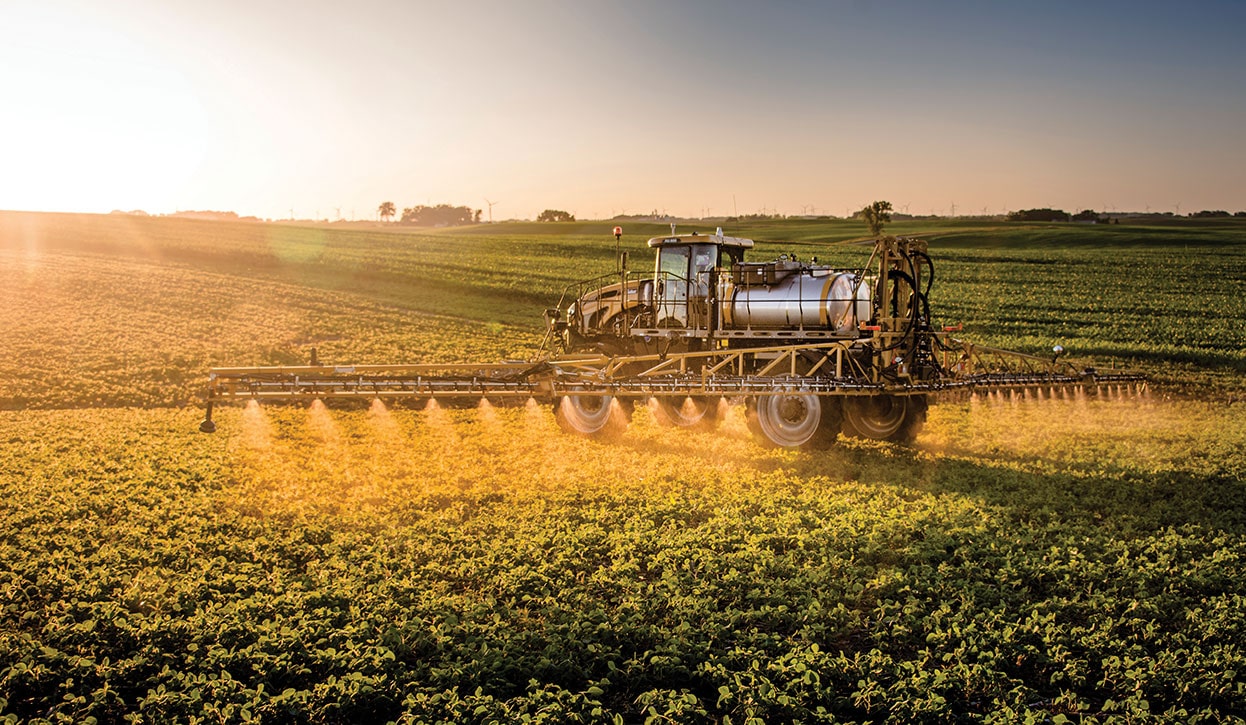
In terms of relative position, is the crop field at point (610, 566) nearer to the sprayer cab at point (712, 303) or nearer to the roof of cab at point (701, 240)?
the sprayer cab at point (712, 303)

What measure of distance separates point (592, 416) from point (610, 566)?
772 cm

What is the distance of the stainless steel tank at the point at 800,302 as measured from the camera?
16.3m

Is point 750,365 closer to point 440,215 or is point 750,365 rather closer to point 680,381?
point 680,381

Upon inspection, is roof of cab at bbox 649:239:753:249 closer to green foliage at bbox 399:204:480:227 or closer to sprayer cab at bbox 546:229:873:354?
sprayer cab at bbox 546:229:873:354

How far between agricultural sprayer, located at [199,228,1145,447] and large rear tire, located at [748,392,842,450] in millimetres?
19

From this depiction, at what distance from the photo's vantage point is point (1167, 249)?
188 feet

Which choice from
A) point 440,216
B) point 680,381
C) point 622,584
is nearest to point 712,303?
point 680,381

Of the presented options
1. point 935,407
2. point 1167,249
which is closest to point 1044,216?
point 1167,249

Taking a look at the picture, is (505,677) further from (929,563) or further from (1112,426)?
(1112,426)

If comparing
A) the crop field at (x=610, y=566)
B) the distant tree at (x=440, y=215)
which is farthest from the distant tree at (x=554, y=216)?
the crop field at (x=610, y=566)

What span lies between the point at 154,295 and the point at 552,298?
17726 millimetres

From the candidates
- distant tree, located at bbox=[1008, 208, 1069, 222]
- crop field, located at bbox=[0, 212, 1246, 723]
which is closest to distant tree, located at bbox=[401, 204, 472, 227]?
distant tree, located at bbox=[1008, 208, 1069, 222]

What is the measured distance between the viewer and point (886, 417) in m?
16.5

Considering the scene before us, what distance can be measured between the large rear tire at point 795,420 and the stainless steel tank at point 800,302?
1484 millimetres
